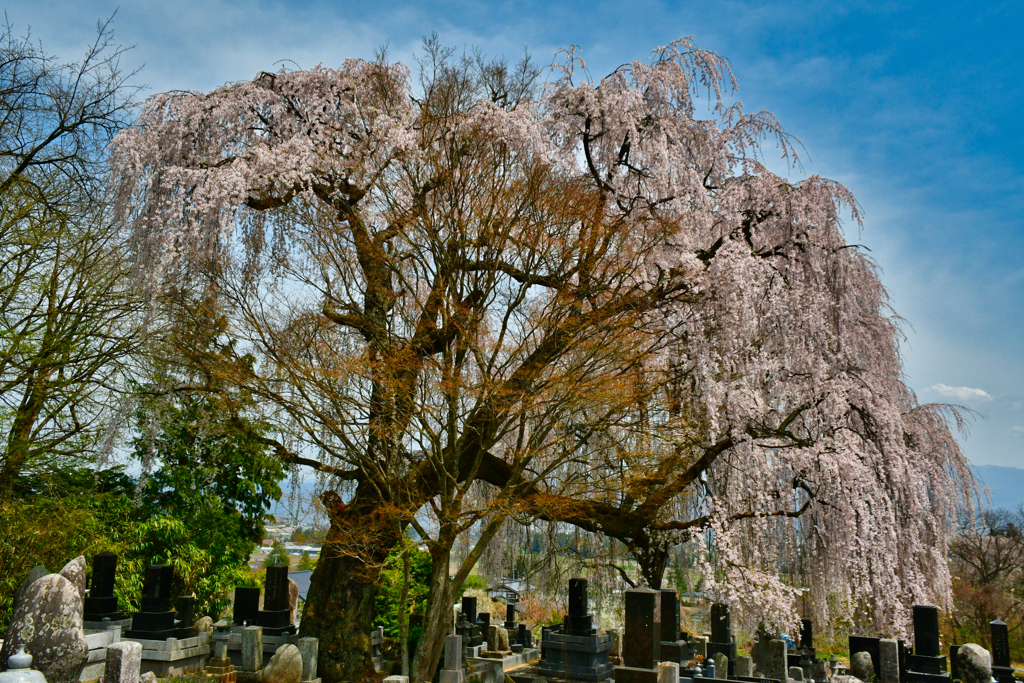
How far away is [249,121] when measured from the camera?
497 inches

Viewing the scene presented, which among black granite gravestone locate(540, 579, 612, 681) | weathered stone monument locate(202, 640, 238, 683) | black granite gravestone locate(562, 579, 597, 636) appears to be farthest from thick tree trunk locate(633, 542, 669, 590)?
weathered stone monument locate(202, 640, 238, 683)

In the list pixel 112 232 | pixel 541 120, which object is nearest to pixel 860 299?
pixel 541 120

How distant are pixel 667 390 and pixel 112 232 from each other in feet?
35.7

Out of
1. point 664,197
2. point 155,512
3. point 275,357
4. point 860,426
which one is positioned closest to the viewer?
point 275,357

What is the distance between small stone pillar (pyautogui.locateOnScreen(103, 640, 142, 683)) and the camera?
7223 millimetres

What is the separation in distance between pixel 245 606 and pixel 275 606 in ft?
3.51

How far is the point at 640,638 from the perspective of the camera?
28.6 ft

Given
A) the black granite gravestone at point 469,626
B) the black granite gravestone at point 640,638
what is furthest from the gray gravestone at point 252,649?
the black granite gravestone at point 640,638

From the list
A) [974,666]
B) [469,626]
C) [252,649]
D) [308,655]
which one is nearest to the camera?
[308,655]

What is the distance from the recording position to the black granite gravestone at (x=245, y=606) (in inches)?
502

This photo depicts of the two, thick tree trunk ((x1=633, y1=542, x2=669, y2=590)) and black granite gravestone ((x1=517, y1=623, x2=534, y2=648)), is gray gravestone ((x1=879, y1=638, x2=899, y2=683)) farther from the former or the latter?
black granite gravestone ((x1=517, y1=623, x2=534, y2=648))

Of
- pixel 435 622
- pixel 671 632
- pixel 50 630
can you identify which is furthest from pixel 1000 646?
pixel 50 630

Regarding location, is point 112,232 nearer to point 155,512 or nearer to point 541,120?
point 155,512

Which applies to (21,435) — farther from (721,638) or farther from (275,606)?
(721,638)
